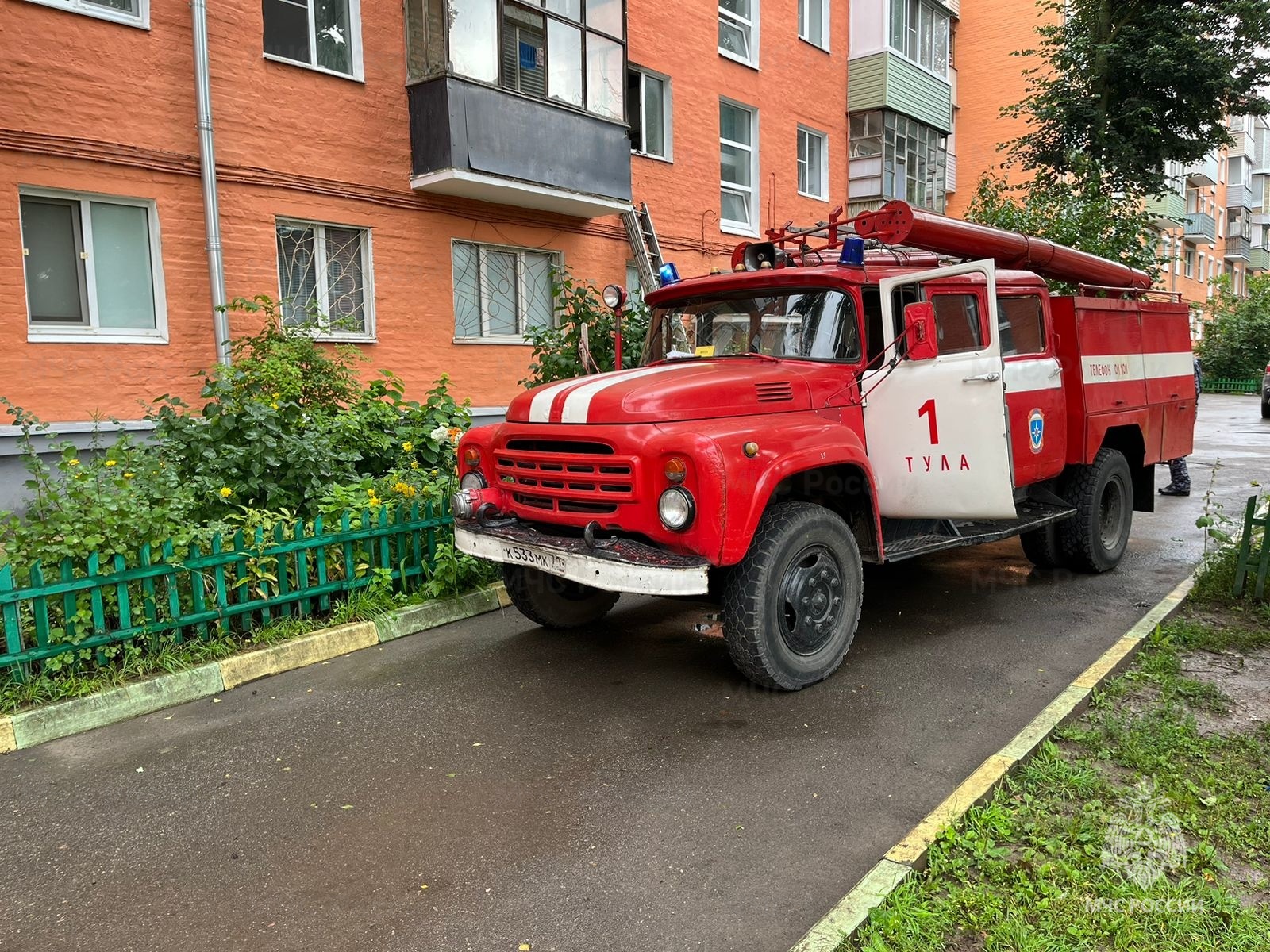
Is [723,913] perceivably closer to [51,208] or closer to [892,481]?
[892,481]

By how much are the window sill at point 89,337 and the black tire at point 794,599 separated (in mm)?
7425

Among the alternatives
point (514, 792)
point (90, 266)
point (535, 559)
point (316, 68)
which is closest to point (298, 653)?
point (535, 559)

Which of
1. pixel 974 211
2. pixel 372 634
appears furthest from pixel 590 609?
pixel 974 211

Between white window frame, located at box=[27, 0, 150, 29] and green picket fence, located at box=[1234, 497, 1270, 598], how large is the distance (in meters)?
10.6

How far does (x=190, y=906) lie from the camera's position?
9.91 feet

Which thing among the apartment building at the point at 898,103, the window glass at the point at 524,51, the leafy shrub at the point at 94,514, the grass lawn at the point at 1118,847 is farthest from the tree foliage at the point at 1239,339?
the leafy shrub at the point at 94,514

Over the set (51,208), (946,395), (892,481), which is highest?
(51,208)

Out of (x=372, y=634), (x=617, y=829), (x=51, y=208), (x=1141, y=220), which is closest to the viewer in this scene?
(x=617, y=829)

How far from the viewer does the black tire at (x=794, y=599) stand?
445 centimetres

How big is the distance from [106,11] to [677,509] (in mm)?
8570

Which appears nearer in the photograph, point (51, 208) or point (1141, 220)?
point (51, 208)

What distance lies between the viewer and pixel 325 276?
10.9 m

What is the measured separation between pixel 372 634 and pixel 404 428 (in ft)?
6.88

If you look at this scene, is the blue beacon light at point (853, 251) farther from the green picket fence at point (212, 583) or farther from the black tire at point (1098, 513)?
the green picket fence at point (212, 583)
